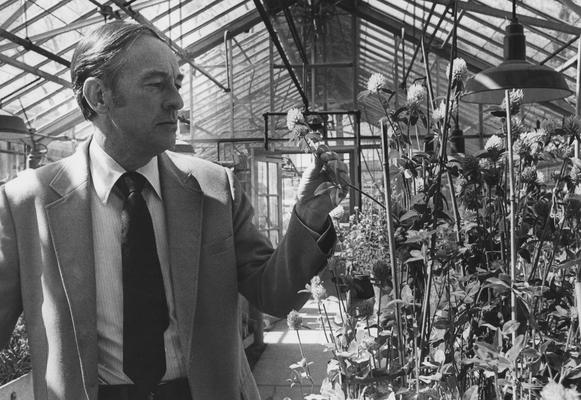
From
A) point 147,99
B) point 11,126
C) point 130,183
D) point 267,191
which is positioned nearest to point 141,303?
point 130,183

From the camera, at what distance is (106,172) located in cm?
128

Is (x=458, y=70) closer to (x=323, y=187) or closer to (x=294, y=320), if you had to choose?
(x=323, y=187)

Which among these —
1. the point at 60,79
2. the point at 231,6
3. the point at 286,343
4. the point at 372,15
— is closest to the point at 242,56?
the point at 231,6

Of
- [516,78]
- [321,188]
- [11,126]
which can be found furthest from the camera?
[11,126]

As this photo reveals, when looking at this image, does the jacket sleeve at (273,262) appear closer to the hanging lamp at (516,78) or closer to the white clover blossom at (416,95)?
the white clover blossom at (416,95)

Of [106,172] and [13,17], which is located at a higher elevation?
[13,17]

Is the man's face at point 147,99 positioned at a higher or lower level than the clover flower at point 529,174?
higher

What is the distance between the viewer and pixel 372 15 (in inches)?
448

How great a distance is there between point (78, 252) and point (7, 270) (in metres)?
0.14

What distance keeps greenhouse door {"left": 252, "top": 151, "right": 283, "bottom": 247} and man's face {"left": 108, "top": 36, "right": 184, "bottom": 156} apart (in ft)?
23.9

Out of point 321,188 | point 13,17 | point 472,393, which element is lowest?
point 472,393

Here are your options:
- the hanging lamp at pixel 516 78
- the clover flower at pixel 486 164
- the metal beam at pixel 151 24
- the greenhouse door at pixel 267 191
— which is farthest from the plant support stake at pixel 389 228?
the greenhouse door at pixel 267 191

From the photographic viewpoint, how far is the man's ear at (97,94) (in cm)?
122

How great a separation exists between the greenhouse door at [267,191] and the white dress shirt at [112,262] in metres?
7.17
